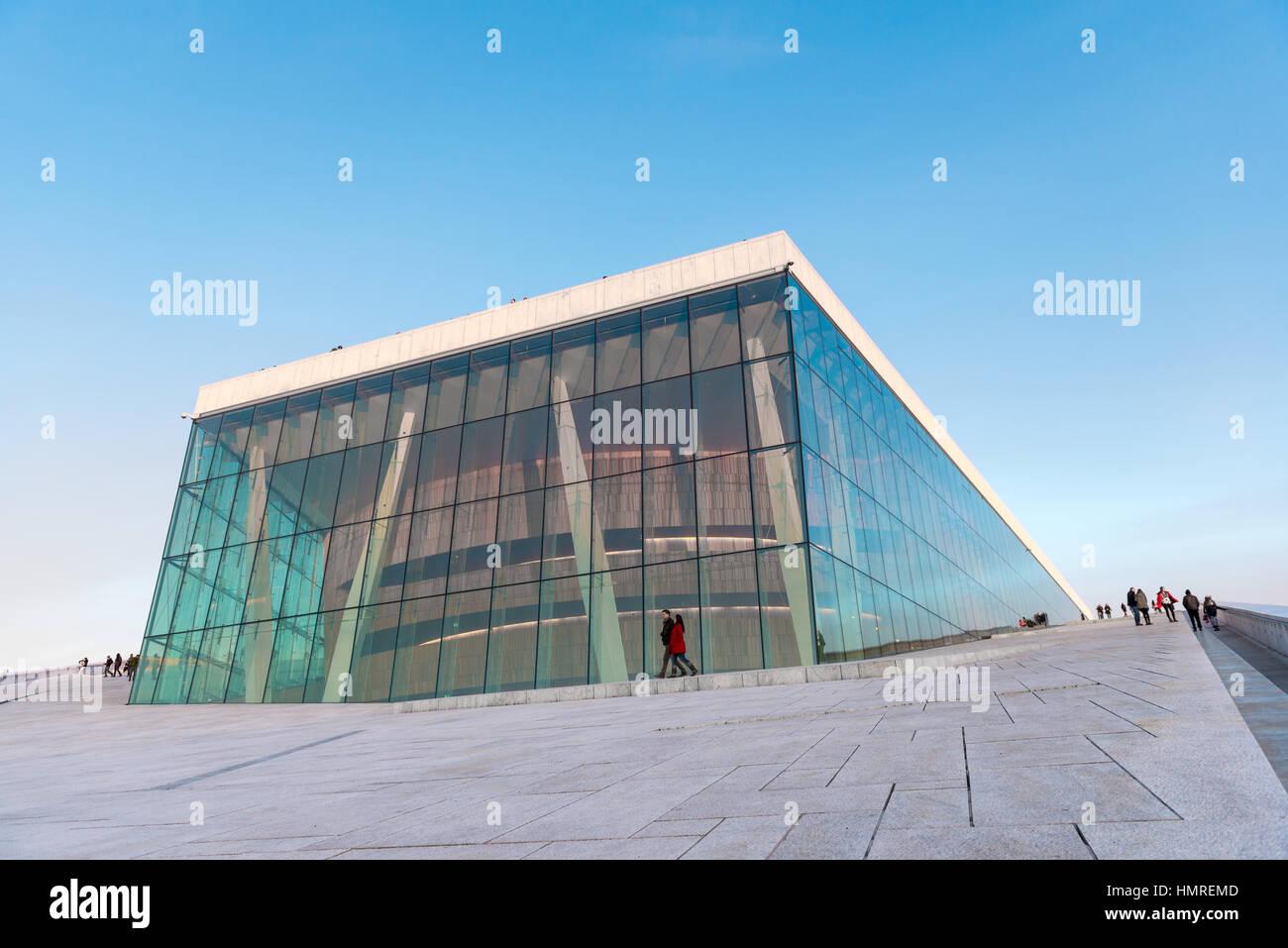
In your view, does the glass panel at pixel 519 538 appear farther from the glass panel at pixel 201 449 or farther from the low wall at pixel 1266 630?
the low wall at pixel 1266 630

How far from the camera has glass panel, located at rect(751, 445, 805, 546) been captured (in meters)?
20.3

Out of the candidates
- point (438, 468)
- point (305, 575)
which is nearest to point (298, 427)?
→ point (305, 575)

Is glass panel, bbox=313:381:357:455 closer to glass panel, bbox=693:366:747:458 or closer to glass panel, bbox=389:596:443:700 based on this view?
glass panel, bbox=389:596:443:700

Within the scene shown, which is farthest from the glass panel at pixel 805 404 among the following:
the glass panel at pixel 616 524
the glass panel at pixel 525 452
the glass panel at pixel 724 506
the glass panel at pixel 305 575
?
the glass panel at pixel 305 575

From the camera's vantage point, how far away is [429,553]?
84.3 ft

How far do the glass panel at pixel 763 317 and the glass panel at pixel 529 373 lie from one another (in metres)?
7.18

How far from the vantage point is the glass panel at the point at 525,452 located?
24812 mm

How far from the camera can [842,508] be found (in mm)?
22797

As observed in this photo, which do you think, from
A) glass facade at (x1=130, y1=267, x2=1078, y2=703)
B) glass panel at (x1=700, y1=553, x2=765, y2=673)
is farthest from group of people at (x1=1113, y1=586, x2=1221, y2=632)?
glass panel at (x1=700, y1=553, x2=765, y2=673)

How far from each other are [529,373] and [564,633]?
939cm

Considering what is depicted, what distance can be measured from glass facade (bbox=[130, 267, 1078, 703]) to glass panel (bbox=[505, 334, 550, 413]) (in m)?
0.09

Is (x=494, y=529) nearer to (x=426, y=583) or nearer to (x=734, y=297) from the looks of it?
(x=426, y=583)
